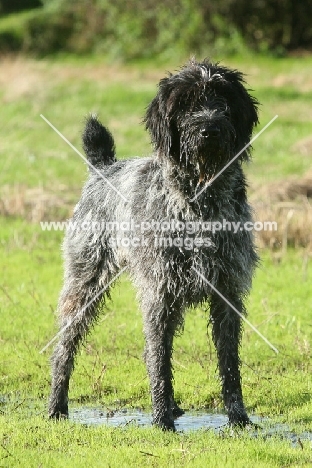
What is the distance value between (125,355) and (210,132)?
2.98 metres

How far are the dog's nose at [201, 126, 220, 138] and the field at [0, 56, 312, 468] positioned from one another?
6.39ft

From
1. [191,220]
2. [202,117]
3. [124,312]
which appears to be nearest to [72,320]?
[191,220]

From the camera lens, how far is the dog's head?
6535mm

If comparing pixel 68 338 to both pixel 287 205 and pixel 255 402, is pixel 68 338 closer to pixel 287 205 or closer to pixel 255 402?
pixel 255 402

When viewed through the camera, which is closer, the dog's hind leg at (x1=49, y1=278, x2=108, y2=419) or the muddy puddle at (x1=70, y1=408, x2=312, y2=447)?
the muddy puddle at (x1=70, y1=408, x2=312, y2=447)

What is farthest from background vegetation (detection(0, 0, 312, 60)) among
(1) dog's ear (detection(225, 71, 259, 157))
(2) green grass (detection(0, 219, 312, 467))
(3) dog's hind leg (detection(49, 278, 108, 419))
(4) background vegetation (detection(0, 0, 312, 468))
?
(1) dog's ear (detection(225, 71, 259, 157))

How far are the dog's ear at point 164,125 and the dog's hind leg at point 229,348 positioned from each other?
3.70 ft

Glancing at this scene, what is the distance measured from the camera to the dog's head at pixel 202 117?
6535mm

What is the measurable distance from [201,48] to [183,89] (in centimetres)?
2905

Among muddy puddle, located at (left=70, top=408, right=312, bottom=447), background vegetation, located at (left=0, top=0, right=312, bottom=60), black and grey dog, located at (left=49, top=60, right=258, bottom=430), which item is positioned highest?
background vegetation, located at (left=0, top=0, right=312, bottom=60)

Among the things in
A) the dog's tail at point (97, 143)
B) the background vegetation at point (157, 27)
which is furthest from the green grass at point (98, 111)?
the dog's tail at point (97, 143)

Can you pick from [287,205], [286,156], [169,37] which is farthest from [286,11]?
→ [287,205]

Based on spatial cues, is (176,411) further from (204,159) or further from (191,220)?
(204,159)

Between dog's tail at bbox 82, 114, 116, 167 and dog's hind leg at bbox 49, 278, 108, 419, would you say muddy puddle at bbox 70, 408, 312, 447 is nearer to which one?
dog's hind leg at bbox 49, 278, 108, 419
